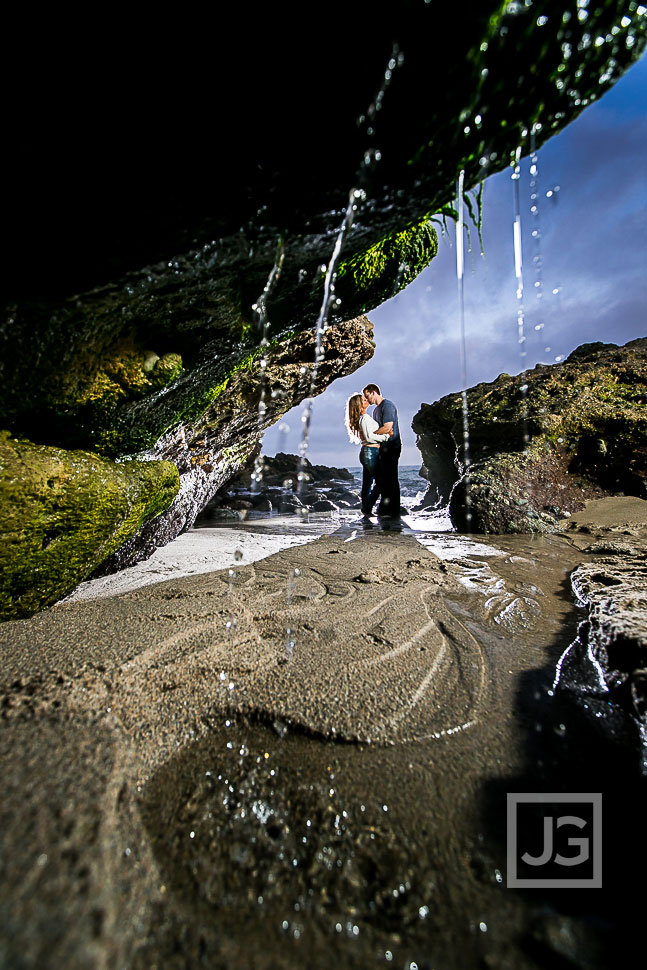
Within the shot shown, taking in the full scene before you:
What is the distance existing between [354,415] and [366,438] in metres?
0.78

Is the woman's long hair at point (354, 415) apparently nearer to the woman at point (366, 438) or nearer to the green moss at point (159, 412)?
the woman at point (366, 438)

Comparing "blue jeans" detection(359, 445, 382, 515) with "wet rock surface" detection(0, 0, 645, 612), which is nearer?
"wet rock surface" detection(0, 0, 645, 612)

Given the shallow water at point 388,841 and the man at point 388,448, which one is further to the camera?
the man at point 388,448

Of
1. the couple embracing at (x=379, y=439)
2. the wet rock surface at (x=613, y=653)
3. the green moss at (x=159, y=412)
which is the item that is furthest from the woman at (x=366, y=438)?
the wet rock surface at (x=613, y=653)

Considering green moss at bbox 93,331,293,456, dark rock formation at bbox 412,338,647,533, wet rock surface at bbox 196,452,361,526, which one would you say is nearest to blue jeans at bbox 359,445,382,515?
wet rock surface at bbox 196,452,361,526

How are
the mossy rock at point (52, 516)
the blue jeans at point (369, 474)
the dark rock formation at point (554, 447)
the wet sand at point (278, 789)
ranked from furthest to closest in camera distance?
the blue jeans at point (369, 474) < the dark rock formation at point (554, 447) < the mossy rock at point (52, 516) < the wet sand at point (278, 789)

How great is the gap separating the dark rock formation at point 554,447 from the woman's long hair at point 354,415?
2661mm

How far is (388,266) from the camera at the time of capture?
3.67m

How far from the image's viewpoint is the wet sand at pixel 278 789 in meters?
0.77

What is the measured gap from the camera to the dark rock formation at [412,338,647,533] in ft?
20.6

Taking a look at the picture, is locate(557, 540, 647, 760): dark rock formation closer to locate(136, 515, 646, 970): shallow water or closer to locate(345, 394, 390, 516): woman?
locate(136, 515, 646, 970): shallow water

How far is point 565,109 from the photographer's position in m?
1.55

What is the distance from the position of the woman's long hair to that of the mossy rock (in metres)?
6.29

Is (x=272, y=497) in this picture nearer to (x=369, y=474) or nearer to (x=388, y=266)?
(x=369, y=474)
